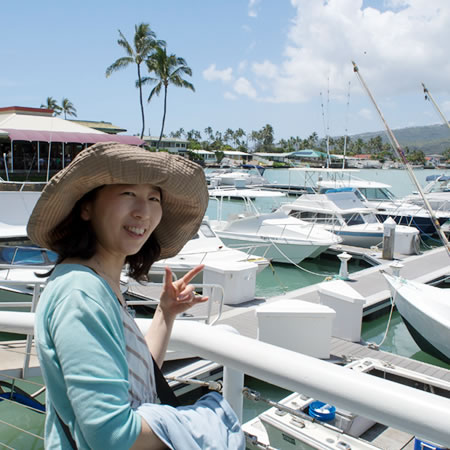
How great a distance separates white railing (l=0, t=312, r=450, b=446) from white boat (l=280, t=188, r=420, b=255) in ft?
50.4

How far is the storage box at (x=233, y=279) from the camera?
9.42 meters

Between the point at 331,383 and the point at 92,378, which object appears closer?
the point at 92,378

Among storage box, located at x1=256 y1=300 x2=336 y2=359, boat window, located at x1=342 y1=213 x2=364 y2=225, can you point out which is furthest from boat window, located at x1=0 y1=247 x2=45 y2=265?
boat window, located at x1=342 y1=213 x2=364 y2=225

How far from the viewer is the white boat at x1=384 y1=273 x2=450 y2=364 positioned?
7.55m

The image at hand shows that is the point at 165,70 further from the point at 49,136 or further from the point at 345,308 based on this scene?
the point at 345,308

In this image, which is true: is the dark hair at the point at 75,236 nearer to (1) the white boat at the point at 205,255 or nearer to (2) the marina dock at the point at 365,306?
(2) the marina dock at the point at 365,306

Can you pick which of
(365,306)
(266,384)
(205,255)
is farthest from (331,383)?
(205,255)

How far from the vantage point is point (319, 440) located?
8.09ft

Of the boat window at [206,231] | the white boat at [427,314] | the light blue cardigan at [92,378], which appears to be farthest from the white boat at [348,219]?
the light blue cardigan at [92,378]

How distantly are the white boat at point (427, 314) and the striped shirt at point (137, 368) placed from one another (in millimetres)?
7153

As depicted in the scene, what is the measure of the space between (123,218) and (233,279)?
8159 mm

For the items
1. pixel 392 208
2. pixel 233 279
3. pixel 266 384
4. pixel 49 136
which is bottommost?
pixel 266 384

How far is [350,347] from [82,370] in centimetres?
710

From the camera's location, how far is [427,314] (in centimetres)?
762
